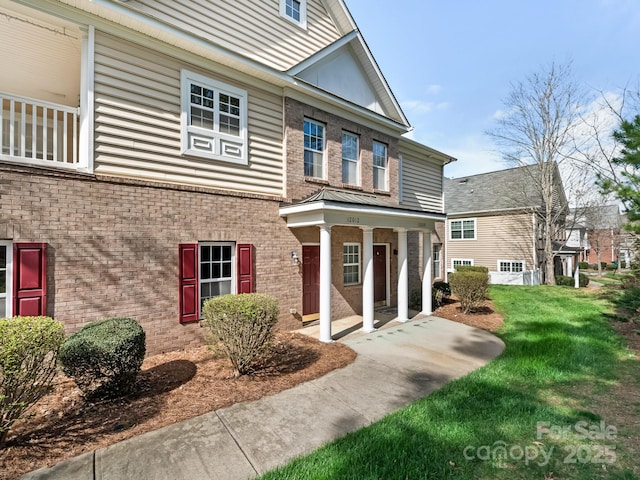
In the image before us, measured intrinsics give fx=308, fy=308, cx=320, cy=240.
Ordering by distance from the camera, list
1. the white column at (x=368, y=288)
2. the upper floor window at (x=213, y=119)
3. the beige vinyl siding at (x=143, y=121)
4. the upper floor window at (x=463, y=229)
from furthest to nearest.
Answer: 1. the upper floor window at (x=463, y=229)
2. the white column at (x=368, y=288)
3. the upper floor window at (x=213, y=119)
4. the beige vinyl siding at (x=143, y=121)

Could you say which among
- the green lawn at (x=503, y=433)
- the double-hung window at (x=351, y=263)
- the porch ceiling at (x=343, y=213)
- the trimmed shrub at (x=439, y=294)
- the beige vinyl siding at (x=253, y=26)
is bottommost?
the green lawn at (x=503, y=433)

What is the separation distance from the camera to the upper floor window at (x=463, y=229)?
2467 cm

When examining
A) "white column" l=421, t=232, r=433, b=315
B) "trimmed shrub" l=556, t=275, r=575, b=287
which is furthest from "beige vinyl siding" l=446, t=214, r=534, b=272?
"white column" l=421, t=232, r=433, b=315

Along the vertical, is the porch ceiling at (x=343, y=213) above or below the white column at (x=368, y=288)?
above

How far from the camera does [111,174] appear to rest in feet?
20.1

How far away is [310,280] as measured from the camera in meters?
9.48

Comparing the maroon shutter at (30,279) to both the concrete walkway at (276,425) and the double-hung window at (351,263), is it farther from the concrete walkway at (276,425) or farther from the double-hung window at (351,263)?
the double-hung window at (351,263)

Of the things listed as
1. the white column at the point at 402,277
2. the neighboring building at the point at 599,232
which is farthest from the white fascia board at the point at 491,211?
the white column at the point at 402,277

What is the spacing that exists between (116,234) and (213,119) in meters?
3.49

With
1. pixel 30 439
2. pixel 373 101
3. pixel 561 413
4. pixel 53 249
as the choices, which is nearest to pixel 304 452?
pixel 30 439

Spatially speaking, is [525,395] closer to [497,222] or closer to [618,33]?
[618,33]

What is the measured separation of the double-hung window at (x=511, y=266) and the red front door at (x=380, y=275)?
15.3 meters

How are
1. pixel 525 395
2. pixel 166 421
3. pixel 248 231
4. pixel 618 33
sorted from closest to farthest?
pixel 166 421 → pixel 525 395 → pixel 248 231 → pixel 618 33

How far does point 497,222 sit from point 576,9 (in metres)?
16.0
